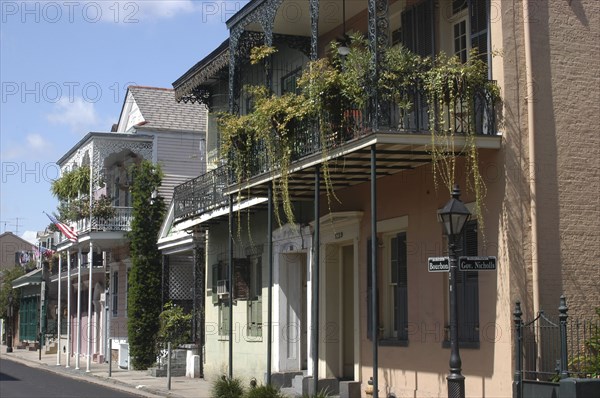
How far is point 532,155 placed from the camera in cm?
1374

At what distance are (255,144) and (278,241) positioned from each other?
3701mm

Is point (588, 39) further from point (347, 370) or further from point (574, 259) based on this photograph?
point (347, 370)

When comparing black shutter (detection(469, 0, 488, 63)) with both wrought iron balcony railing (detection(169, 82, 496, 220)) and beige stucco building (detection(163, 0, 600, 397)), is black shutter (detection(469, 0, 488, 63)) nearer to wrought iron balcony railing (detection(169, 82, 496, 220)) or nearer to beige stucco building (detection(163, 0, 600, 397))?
beige stucco building (detection(163, 0, 600, 397))

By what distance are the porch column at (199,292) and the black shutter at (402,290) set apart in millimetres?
10063

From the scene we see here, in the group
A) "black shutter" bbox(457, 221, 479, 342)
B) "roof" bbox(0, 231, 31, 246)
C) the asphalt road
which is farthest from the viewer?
"roof" bbox(0, 231, 31, 246)

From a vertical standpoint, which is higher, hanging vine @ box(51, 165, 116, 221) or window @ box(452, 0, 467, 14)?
window @ box(452, 0, 467, 14)

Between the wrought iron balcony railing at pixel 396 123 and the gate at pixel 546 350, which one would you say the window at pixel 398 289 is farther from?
the gate at pixel 546 350

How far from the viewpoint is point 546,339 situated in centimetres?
1329

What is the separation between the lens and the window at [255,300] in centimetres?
2164

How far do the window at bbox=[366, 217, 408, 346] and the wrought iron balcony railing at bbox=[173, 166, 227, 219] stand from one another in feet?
16.3

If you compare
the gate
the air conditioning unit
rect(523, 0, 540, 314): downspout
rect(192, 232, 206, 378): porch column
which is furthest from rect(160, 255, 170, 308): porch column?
the gate

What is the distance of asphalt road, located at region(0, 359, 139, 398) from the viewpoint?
2102cm

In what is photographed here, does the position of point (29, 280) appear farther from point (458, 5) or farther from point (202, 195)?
point (458, 5)

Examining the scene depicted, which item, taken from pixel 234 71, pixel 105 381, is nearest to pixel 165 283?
pixel 105 381
